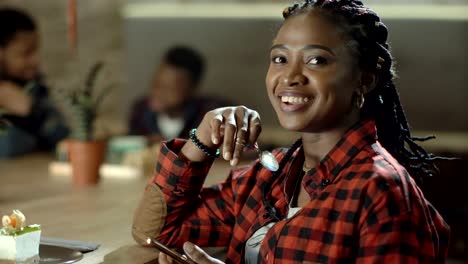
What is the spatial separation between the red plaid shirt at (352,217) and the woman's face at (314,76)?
0.19ft

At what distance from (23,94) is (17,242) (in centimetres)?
228

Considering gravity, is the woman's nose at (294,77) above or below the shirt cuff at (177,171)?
above

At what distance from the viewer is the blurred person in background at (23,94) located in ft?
11.1

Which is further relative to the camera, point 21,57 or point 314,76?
point 21,57

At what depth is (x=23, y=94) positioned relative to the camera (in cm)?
366

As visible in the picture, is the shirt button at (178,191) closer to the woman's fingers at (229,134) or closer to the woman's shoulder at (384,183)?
the woman's fingers at (229,134)

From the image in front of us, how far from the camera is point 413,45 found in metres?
3.89

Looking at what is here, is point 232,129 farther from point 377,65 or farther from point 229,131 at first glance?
point 377,65

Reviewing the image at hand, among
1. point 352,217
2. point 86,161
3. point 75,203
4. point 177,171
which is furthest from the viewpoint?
point 86,161

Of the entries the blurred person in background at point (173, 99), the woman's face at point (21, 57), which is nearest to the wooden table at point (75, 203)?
the woman's face at point (21, 57)

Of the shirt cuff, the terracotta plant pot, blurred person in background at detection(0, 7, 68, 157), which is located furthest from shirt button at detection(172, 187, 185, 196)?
blurred person in background at detection(0, 7, 68, 157)

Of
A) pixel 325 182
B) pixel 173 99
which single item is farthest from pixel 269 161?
pixel 173 99

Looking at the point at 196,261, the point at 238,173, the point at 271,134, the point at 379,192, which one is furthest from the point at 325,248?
the point at 271,134

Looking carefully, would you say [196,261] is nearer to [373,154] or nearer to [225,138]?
[225,138]
